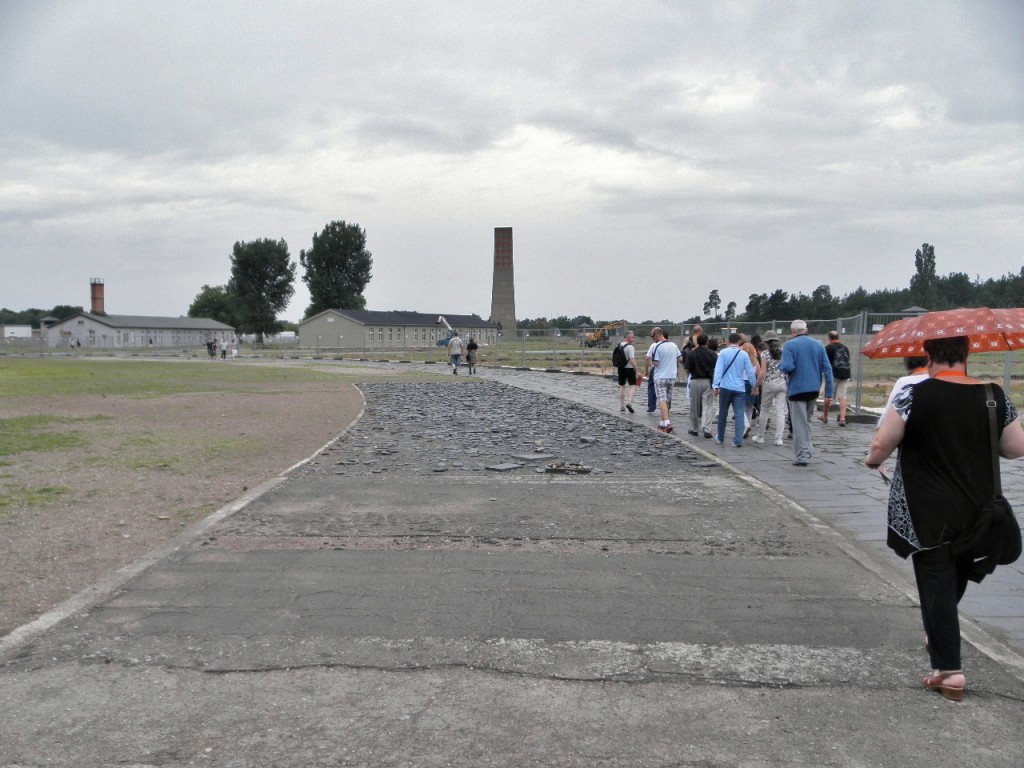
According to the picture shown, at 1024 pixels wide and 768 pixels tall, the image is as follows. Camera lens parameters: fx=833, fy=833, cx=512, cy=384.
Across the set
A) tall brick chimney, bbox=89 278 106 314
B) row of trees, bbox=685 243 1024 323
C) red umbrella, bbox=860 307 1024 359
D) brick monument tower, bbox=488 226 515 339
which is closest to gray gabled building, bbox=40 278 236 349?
tall brick chimney, bbox=89 278 106 314

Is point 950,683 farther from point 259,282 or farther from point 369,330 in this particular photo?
point 259,282

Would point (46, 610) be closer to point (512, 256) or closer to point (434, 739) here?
point (434, 739)

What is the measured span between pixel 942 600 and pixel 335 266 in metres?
107

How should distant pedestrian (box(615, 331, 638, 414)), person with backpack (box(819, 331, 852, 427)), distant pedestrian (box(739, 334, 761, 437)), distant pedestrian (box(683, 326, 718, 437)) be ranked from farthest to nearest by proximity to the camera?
1. distant pedestrian (box(615, 331, 638, 414))
2. person with backpack (box(819, 331, 852, 427))
3. distant pedestrian (box(683, 326, 718, 437))
4. distant pedestrian (box(739, 334, 761, 437))

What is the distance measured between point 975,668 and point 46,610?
5.02 meters

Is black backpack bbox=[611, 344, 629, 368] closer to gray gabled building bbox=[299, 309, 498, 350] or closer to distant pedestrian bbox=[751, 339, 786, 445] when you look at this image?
distant pedestrian bbox=[751, 339, 786, 445]

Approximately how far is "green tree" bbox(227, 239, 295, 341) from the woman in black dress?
108m

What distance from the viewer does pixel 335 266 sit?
107000 mm

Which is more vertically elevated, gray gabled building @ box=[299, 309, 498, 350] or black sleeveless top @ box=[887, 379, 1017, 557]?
gray gabled building @ box=[299, 309, 498, 350]

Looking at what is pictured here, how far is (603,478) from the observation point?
962 cm

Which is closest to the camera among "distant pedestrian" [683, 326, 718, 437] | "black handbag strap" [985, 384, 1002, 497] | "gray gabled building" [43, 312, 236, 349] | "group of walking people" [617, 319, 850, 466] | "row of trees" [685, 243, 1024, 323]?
"black handbag strap" [985, 384, 1002, 497]

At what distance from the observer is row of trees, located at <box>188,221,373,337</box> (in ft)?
348

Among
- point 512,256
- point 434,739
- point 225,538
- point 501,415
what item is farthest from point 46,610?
point 512,256

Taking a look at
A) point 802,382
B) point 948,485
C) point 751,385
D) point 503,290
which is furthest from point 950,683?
point 503,290
